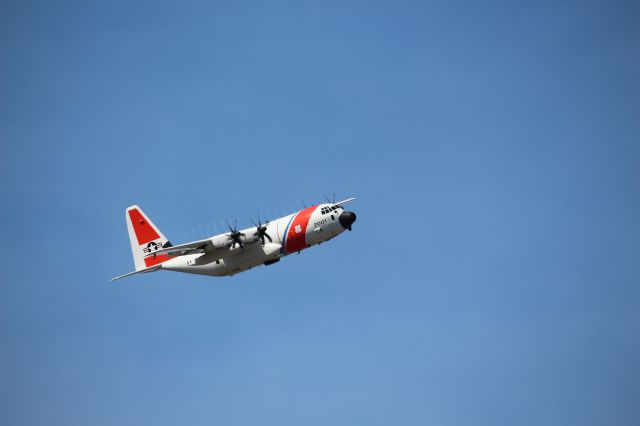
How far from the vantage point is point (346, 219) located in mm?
63281

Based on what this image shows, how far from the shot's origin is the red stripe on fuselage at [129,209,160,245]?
232 ft

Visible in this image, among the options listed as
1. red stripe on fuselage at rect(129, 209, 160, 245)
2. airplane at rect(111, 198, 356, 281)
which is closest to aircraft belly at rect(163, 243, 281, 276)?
airplane at rect(111, 198, 356, 281)

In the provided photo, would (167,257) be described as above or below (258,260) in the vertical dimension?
above

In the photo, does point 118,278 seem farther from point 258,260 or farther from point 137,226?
point 258,260

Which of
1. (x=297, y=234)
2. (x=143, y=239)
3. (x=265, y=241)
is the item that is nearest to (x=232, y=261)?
(x=265, y=241)

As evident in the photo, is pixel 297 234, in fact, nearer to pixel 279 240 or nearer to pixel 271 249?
pixel 279 240

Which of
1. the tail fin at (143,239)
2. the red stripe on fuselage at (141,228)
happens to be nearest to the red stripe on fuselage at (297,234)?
the tail fin at (143,239)

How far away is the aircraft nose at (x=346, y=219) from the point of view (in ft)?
208

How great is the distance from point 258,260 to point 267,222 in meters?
3.29

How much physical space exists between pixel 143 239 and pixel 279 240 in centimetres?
1480

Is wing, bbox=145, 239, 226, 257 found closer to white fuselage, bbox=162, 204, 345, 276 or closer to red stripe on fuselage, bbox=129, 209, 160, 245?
white fuselage, bbox=162, 204, 345, 276

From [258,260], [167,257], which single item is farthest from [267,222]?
[167,257]

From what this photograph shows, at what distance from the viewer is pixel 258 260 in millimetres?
63188

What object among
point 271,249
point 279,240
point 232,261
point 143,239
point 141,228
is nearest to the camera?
point 271,249
